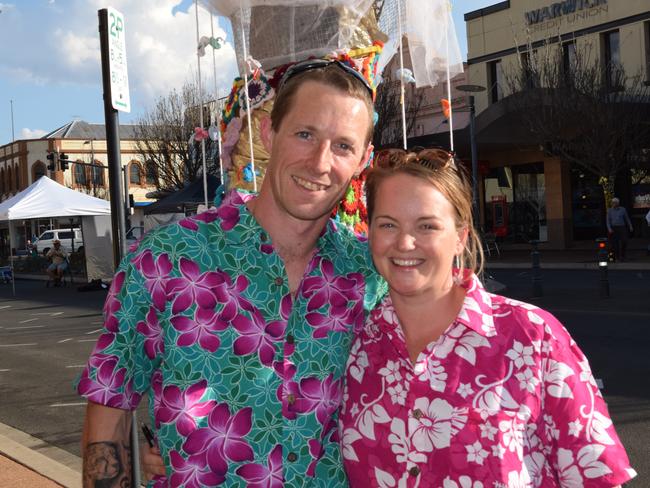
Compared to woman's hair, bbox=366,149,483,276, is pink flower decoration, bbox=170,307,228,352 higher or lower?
lower

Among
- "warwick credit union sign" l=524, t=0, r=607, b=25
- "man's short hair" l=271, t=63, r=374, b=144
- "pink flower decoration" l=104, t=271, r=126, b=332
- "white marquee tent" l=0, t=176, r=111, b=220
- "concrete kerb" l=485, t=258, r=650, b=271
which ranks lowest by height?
"concrete kerb" l=485, t=258, r=650, b=271

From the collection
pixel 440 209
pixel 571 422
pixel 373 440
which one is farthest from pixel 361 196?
pixel 571 422

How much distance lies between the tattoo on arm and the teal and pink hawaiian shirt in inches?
4.3

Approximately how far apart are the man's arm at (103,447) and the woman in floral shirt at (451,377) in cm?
58

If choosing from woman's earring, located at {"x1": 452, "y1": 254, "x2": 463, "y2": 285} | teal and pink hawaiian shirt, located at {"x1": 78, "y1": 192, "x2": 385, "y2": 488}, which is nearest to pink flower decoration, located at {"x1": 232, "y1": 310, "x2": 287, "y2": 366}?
teal and pink hawaiian shirt, located at {"x1": 78, "y1": 192, "x2": 385, "y2": 488}

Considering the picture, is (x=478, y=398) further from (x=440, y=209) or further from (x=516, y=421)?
(x=440, y=209)

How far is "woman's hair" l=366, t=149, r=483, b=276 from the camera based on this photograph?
186 cm

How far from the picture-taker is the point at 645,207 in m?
25.5

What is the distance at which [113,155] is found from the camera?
3543 mm

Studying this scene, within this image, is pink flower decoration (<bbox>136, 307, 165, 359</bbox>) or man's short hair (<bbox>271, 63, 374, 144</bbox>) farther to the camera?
man's short hair (<bbox>271, 63, 374, 144</bbox>)

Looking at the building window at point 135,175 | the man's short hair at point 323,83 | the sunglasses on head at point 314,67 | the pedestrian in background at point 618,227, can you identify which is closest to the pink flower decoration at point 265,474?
the man's short hair at point 323,83

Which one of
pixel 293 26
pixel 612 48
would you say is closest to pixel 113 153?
pixel 293 26

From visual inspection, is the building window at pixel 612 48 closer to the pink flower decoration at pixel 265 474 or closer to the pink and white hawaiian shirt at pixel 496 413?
the pink and white hawaiian shirt at pixel 496 413

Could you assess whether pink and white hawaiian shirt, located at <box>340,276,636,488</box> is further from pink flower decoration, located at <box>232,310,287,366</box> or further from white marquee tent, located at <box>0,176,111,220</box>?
white marquee tent, located at <box>0,176,111,220</box>
